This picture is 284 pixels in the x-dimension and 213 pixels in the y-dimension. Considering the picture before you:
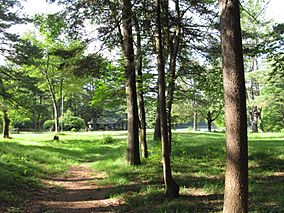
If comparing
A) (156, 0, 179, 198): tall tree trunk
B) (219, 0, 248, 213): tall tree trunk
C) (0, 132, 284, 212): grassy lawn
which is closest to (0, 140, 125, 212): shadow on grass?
(0, 132, 284, 212): grassy lawn

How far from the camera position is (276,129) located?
56.2 metres

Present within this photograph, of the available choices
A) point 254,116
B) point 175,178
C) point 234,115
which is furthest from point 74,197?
point 254,116

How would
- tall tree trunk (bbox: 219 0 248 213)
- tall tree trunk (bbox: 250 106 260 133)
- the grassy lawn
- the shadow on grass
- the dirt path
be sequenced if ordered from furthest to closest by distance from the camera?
1. tall tree trunk (bbox: 250 106 260 133)
2. the shadow on grass
3. the dirt path
4. the grassy lawn
5. tall tree trunk (bbox: 219 0 248 213)

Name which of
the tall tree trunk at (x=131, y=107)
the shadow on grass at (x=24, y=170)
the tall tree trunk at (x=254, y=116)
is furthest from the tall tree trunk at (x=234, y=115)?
the tall tree trunk at (x=254, y=116)

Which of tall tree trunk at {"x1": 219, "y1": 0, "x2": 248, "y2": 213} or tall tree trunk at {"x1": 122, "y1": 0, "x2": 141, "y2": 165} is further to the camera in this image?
tall tree trunk at {"x1": 122, "y1": 0, "x2": 141, "y2": 165}

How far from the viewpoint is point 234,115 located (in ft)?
14.0

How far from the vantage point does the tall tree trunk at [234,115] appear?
4.27 metres

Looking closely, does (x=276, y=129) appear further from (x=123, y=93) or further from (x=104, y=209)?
(x=104, y=209)

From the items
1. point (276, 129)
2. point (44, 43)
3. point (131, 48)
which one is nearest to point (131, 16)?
point (131, 48)

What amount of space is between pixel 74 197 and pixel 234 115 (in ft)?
18.9

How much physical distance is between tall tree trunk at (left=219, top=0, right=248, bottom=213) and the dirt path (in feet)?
10.8

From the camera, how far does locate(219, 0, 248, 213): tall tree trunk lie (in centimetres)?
427

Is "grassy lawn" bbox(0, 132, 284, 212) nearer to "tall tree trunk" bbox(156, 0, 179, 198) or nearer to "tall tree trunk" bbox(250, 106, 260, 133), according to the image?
"tall tree trunk" bbox(156, 0, 179, 198)

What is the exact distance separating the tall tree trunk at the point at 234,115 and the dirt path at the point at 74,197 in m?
3.31
